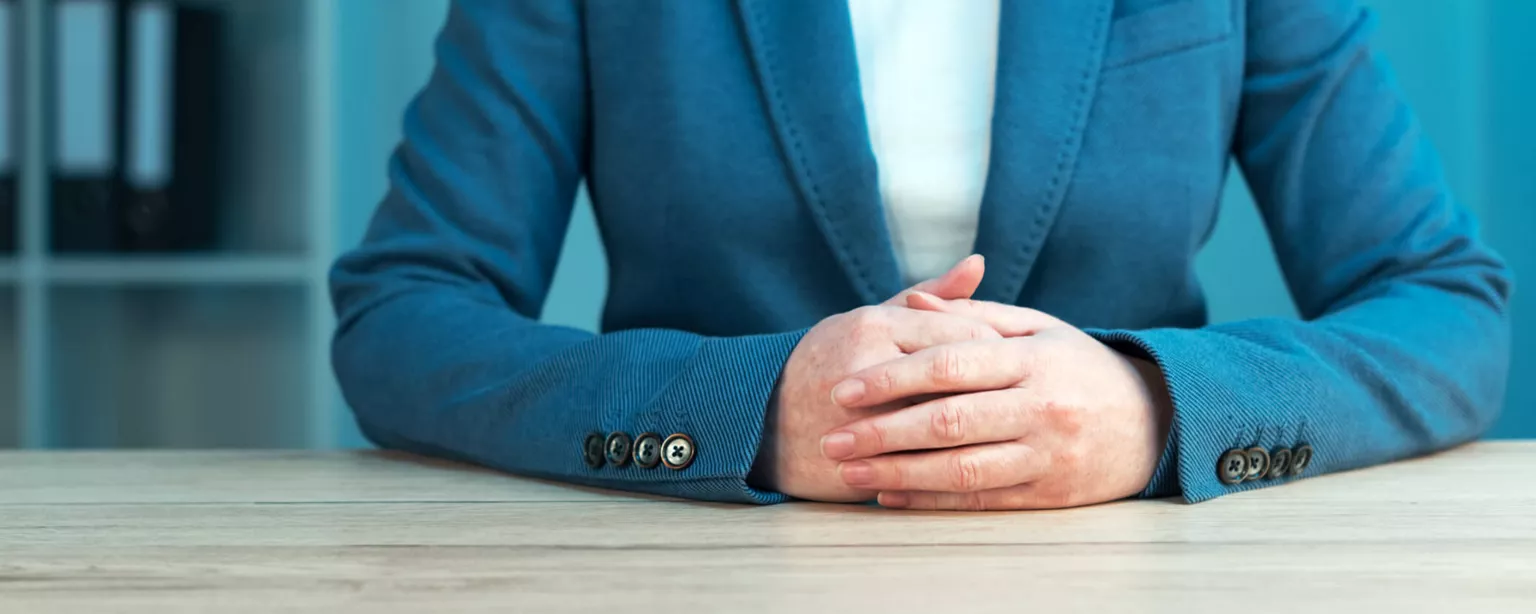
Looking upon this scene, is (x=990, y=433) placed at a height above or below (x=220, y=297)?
above

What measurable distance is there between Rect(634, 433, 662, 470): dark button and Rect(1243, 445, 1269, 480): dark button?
326 millimetres

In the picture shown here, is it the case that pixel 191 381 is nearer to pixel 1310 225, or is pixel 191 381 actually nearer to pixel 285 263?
pixel 285 263

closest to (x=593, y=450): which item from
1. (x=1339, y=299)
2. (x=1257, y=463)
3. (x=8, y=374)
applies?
(x=1257, y=463)

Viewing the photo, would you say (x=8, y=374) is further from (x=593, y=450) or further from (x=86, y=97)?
(x=593, y=450)

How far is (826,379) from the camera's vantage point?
72 centimetres

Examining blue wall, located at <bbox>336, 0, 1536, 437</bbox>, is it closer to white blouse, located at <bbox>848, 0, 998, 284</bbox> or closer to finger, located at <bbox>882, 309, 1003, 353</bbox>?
white blouse, located at <bbox>848, 0, 998, 284</bbox>

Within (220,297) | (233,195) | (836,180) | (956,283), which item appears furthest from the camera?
(220,297)

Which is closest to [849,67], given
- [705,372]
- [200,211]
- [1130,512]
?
[705,372]

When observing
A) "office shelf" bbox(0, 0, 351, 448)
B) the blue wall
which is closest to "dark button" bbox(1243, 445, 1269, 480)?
the blue wall

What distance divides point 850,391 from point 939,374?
0.05 m

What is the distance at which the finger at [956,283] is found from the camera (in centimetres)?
77

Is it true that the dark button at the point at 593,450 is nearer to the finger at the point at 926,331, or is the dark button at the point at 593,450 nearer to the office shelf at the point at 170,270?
the finger at the point at 926,331

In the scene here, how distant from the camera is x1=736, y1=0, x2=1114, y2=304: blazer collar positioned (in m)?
1.02

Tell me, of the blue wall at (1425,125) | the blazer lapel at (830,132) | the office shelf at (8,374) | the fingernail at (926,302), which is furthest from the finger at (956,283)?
the office shelf at (8,374)
